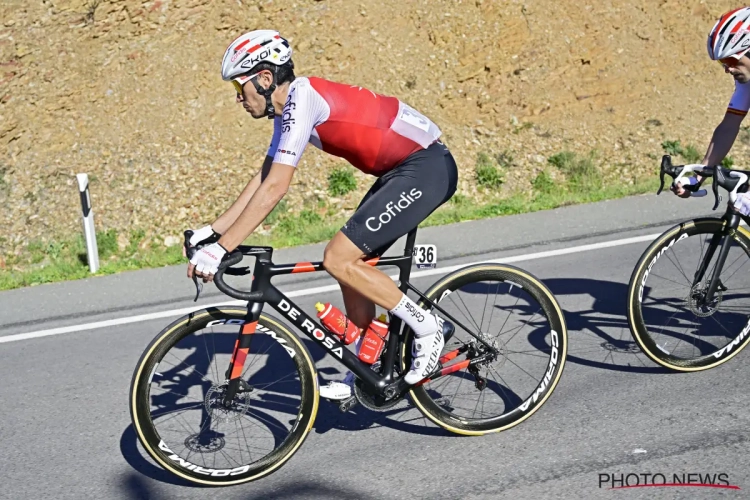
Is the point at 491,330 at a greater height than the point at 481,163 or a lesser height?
lesser

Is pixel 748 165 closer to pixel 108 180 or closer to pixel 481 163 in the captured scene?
pixel 481 163

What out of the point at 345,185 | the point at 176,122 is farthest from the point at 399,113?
the point at 176,122

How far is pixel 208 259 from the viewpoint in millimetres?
4020

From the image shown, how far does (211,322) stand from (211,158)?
7.18 meters

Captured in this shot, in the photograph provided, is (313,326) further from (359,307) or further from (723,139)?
(723,139)

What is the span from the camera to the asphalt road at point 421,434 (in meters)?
4.43

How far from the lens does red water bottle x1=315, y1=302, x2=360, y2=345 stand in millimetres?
4637

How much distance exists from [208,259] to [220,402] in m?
0.93

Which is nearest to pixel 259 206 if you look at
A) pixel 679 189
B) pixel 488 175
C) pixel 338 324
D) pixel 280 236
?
pixel 338 324

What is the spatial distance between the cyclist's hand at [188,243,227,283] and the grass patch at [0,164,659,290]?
5.07m

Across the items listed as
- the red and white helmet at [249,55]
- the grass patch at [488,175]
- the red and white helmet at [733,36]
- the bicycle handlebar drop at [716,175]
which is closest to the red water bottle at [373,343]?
the red and white helmet at [249,55]

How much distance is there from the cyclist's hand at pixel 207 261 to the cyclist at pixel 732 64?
2783 mm

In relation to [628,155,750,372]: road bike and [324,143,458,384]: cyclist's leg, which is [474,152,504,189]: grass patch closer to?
[628,155,750,372]: road bike

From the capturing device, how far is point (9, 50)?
1212cm
